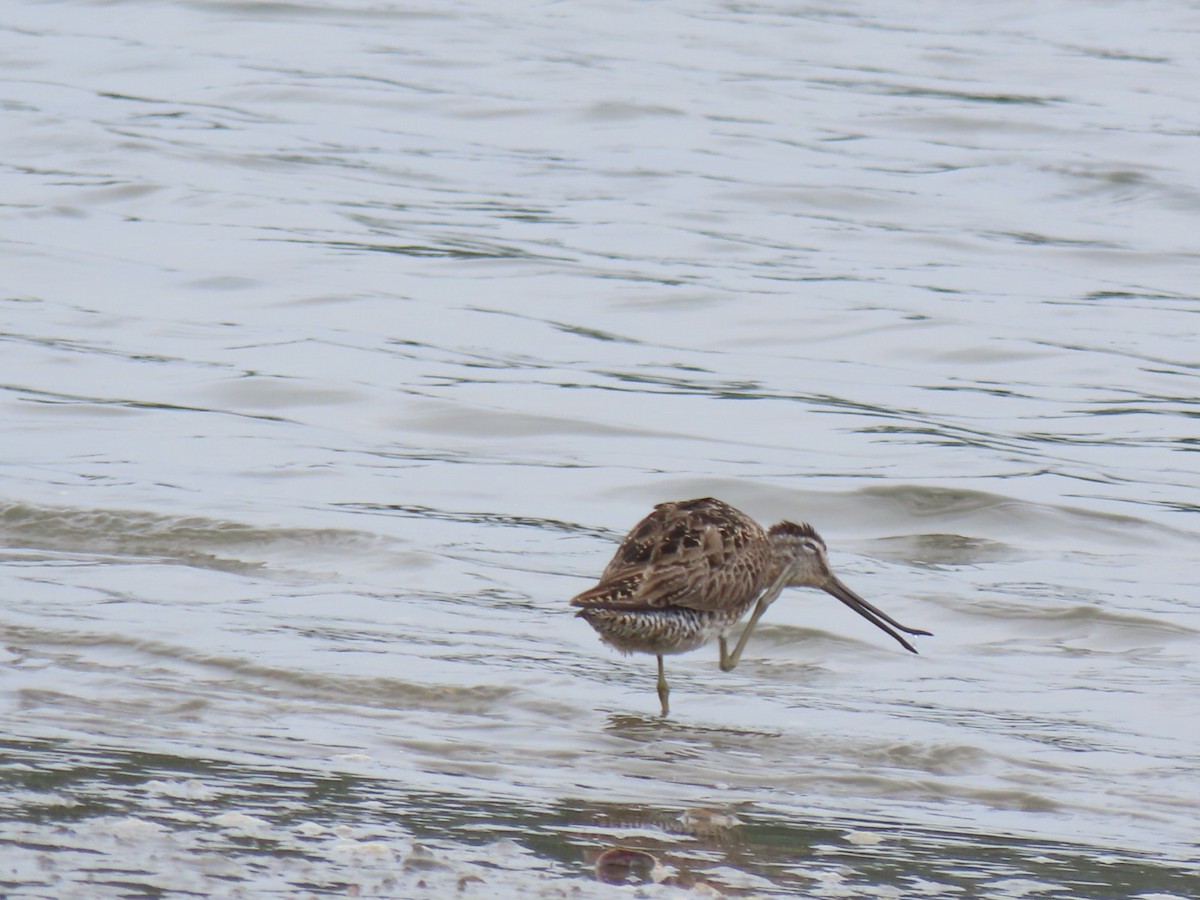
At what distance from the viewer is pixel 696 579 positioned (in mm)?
8078

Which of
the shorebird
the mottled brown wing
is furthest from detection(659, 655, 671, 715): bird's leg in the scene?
the mottled brown wing

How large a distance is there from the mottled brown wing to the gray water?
419 mm

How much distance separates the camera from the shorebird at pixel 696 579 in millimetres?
7855

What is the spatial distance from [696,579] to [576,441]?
470cm

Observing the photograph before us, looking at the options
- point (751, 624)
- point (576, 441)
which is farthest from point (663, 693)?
point (576, 441)

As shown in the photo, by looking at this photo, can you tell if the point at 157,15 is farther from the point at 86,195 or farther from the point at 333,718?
the point at 333,718

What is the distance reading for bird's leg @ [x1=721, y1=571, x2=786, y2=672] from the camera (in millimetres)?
8484

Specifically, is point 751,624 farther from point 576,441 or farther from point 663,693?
point 576,441

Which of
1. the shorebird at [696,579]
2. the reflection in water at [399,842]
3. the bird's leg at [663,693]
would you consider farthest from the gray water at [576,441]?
the shorebird at [696,579]

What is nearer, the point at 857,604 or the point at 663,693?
the point at 663,693

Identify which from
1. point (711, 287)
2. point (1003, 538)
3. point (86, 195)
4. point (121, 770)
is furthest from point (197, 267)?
point (121, 770)

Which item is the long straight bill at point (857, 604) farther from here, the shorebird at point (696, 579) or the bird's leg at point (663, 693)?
the bird's leg at point (663, 693)

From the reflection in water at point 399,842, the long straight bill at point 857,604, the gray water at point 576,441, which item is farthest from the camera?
the long straight bill at point 857,604

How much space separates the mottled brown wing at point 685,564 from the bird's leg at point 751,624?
0.11m
